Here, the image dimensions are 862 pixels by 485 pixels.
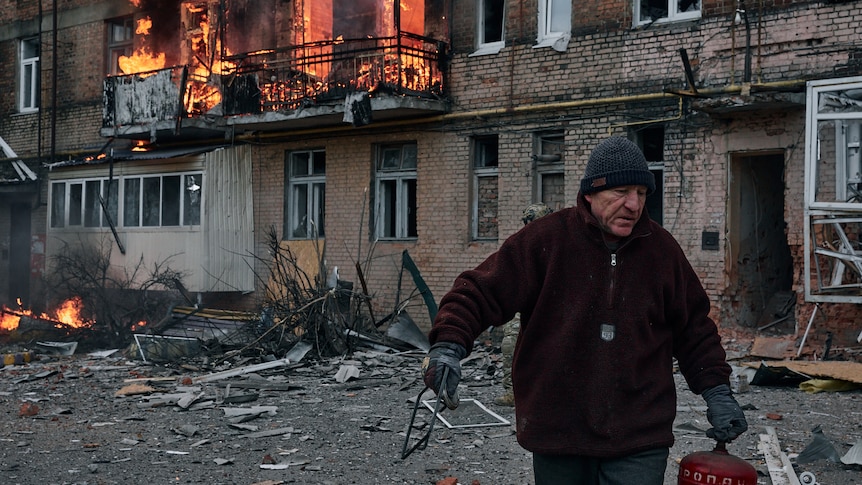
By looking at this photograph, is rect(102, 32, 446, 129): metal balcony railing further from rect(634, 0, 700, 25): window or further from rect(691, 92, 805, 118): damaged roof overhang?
rect(691, 92, 805, 118): damaged roof overhang

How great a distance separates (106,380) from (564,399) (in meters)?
9.06

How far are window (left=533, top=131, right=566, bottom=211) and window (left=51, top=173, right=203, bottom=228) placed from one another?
6.74m

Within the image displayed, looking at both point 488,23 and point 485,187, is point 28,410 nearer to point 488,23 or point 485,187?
point 485,187

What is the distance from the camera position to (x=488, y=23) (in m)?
14.9

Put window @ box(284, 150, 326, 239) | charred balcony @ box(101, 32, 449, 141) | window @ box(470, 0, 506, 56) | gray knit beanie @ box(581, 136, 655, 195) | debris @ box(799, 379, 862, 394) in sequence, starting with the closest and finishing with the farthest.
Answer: gray knit beanie @ box(581, 136, 655, 195) → debris @ box(799, 379, 862, 394) → charred balcony @ box(101, 32, 449, 141) → window @ box(470, 0, 506, 56) → window @ box(284, 150, 326, 239)

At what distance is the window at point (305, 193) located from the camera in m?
16.8

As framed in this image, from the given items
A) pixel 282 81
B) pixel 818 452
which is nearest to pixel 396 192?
pixel 282 81

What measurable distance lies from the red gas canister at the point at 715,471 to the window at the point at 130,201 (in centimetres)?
1501

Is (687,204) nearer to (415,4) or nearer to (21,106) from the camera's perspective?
(415,4)

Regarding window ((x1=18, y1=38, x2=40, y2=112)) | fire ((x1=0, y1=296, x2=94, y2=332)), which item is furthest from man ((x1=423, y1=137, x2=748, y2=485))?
window ((x1=18, y1=38, x2=40, y2=112))

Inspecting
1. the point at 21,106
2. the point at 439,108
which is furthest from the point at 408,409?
the point at 21,106

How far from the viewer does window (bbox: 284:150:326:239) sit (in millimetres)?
16828

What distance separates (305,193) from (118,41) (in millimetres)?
6209

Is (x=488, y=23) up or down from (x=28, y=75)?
down
